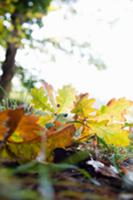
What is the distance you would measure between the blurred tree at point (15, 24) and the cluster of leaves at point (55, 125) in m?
3.76

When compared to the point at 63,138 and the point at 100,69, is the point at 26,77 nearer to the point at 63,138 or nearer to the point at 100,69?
the point at 100,69

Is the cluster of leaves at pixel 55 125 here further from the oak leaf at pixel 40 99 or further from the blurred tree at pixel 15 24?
the blurred tree at pixel 15 24

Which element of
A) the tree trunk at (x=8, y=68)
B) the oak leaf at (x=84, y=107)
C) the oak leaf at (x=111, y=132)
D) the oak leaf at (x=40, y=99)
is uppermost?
the tree trunk at (x=8, y=68)

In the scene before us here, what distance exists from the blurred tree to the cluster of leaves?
3757mm

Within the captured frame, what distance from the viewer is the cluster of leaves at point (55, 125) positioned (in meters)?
0.51

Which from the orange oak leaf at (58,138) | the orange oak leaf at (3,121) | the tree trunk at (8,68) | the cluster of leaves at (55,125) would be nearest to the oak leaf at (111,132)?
the cluster of leaves at (55,125)

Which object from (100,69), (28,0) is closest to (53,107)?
(28,0)

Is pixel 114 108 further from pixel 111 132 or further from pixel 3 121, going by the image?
pixel 3 121

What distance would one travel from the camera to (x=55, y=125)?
0.65 m

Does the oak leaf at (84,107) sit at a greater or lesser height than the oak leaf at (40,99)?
lesser

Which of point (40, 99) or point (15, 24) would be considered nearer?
point (40, 99)

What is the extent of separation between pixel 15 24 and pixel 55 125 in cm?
508

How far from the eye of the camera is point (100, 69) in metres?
5.91

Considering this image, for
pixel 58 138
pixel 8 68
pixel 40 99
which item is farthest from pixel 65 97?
pixel 8 68
